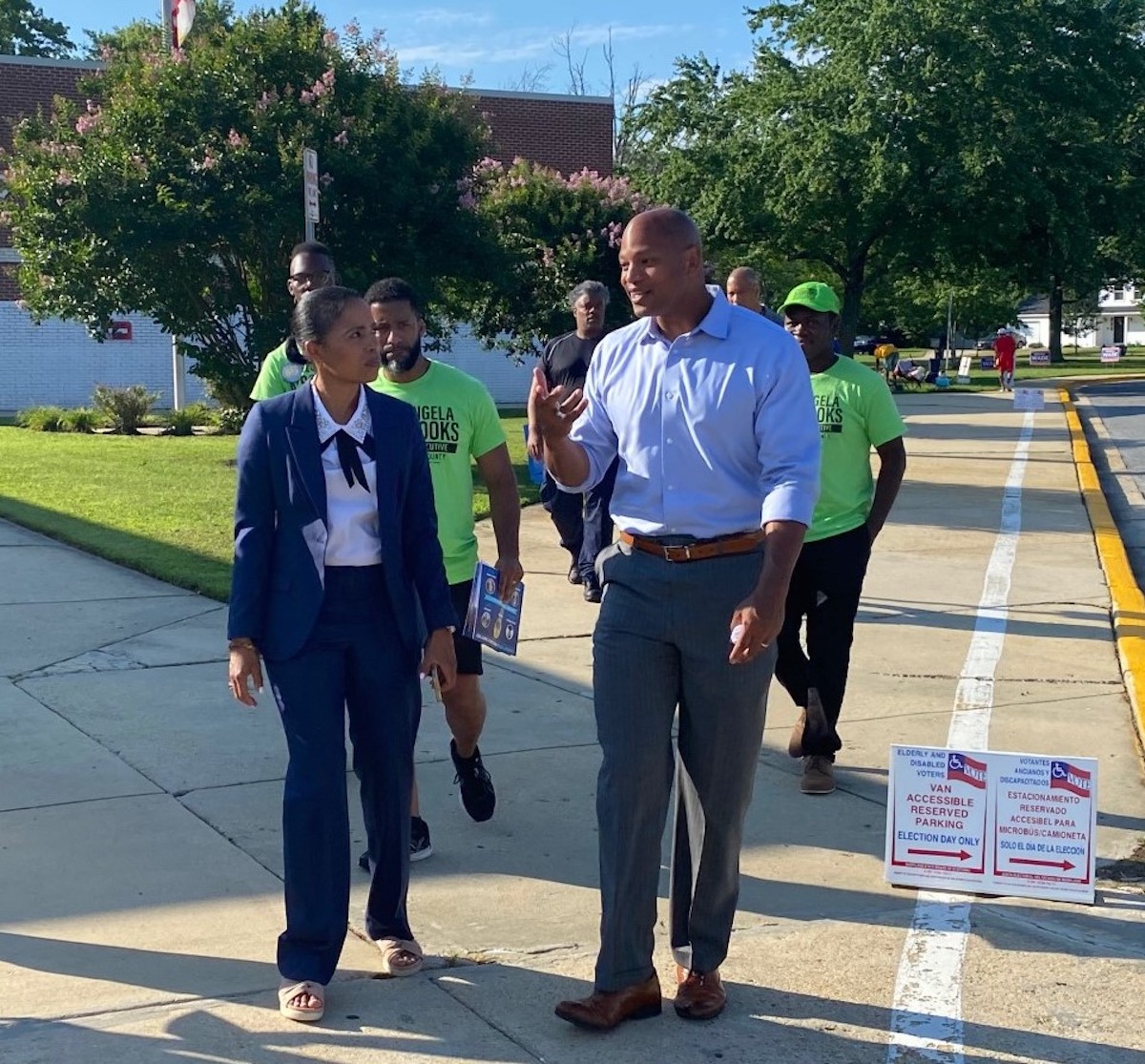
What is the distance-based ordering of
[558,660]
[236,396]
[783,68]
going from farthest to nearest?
[783,68]
[236,396]
[558,660]

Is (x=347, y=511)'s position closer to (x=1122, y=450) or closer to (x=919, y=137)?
(x=1122, y=450)

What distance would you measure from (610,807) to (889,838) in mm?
1498

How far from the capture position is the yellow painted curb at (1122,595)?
775 centimetres

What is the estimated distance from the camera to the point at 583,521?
1027 centimetres

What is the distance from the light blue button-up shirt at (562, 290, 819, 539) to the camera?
12.7 feet

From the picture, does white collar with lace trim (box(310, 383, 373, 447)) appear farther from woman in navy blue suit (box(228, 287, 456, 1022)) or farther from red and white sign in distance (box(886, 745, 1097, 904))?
red and white sign in distance (box(886, 745, 1097, 904))

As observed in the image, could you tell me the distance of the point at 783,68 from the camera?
121 ft

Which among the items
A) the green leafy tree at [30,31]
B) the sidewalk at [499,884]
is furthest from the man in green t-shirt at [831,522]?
the green leafy tree at [30,31]

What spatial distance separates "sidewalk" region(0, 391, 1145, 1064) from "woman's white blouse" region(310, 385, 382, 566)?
1190 mm

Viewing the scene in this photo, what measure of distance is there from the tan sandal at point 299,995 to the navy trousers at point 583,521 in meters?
4.89

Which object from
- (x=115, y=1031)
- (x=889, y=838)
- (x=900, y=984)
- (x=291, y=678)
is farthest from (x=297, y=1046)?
(x=889, y=838)

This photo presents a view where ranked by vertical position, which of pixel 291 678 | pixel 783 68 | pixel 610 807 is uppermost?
pixel 783 68

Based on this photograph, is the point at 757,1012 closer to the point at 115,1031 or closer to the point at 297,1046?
the point at 297,1046

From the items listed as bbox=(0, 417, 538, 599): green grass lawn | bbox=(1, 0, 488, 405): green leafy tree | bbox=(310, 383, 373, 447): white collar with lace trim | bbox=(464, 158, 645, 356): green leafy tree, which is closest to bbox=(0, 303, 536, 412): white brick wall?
bbox=(0, 417, 538, 599): green grass lawn
